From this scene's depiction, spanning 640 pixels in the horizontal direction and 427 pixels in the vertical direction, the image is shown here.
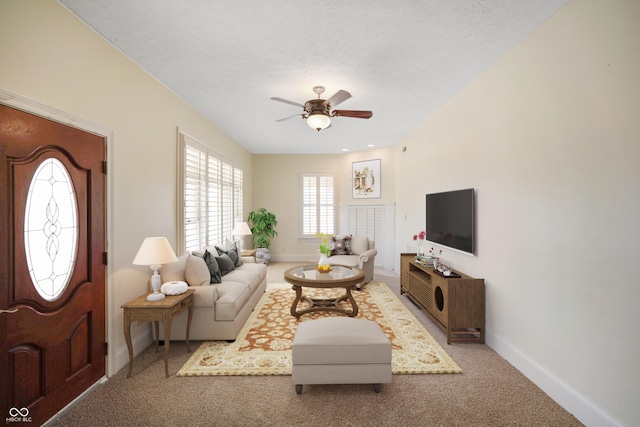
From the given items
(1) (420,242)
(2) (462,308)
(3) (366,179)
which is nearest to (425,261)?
(1) (420,242)

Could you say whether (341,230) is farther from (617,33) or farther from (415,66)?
(617,33)

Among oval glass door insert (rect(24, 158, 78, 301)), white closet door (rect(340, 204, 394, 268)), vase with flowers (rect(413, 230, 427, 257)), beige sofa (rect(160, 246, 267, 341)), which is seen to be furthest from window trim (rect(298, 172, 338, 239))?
oval glass door insert (rect(24, 158, 78, 301))

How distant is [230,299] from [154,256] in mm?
964

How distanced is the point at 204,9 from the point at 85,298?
8.30ft

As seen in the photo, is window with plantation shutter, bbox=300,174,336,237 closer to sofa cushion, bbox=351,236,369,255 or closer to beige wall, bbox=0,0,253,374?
sofa cushion, bbox=351,236,369,255

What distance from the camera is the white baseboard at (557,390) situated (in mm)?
1904

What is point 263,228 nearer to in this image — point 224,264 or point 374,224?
point 374,224

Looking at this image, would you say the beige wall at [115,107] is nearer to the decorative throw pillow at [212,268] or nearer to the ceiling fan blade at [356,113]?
the decorative throw pillow at [212,268]

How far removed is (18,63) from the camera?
1827mm

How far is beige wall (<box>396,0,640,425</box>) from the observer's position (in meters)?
1.78

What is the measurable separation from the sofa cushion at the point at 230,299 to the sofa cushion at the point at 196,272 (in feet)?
0.80

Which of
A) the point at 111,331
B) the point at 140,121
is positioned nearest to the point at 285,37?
the point at 140,121

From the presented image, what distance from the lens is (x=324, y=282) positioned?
3707 mm

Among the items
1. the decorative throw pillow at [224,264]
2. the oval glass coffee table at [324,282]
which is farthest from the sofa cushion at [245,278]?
the oval glass coffee table at [324,282]
